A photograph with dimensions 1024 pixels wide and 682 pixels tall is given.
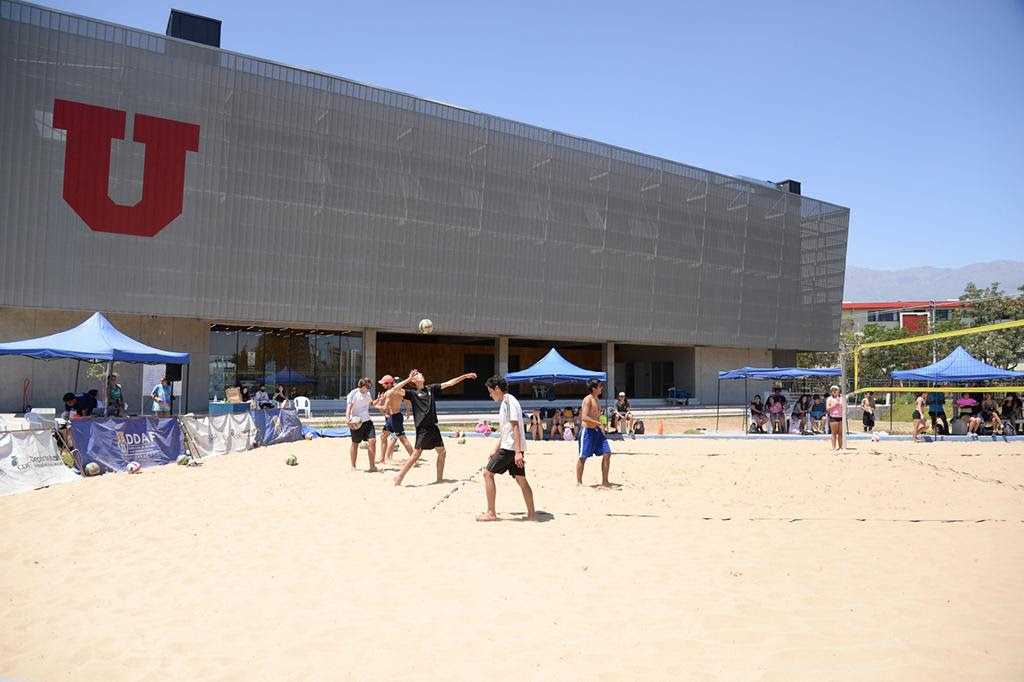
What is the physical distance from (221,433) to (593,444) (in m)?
8.53

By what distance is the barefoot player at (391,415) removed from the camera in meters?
10.2

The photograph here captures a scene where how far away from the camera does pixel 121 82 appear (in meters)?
25.6

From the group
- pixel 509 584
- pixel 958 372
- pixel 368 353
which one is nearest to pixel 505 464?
pixel 509 584

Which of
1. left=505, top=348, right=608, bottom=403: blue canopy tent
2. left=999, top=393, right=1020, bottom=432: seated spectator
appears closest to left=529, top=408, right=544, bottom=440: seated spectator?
left=505, top=348, right=608, bottom=403: blue canopy tent

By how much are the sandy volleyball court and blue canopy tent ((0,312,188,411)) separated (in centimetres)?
529

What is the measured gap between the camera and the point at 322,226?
3008 cm

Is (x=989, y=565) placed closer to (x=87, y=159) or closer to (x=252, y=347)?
(x=87, y=159)

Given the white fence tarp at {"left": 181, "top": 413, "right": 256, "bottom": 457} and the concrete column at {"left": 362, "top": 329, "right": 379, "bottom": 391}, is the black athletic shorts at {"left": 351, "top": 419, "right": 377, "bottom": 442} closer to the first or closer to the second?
the white fence tarp at {"left": 181, "top": 413, "right": 256, "bottom": 457}

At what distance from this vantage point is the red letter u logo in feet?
81.6

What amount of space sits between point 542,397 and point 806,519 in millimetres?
36838

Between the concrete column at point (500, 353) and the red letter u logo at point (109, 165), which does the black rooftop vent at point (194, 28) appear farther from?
the concrete column at point (500, 353)

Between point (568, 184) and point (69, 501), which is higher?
point (568, 184)

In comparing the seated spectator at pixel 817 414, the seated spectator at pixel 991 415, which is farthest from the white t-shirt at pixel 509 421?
the seated spectator at pixel 991 415

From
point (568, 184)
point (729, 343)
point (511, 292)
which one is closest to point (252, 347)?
point (511, 292)
